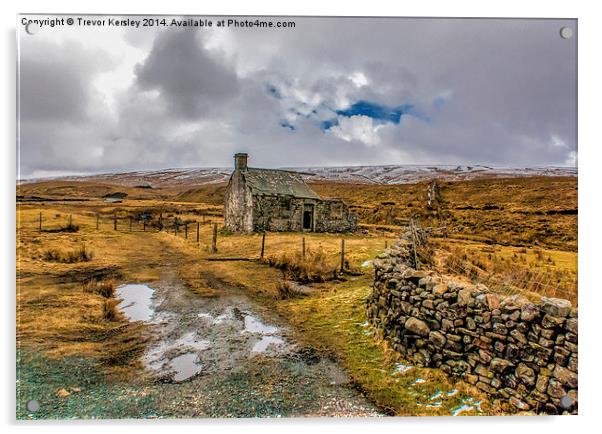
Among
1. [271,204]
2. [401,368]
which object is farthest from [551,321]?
[271,204]

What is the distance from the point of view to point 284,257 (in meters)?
9.05

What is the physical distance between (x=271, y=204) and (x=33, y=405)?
12.4 meters

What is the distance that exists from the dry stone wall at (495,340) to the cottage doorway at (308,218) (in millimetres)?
12893

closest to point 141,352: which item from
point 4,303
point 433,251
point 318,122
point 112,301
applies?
point 112,301

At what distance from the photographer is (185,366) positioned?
13.8 ft

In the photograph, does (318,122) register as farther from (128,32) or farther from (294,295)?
(294,295)

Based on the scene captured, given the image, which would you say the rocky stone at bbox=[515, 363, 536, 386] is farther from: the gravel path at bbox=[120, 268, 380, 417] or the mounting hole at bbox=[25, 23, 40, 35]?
the mounting hole at bbox=[25, 23, 40, 35]

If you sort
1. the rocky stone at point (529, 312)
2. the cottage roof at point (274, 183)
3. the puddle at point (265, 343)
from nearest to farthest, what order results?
1. the rocky stone at point (529, 312)
2. the puddle at point (265, 343)
3. the cottage roof at point (274, 183)

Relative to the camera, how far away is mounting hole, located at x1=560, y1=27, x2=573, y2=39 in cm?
472

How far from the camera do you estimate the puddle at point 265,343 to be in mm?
4551

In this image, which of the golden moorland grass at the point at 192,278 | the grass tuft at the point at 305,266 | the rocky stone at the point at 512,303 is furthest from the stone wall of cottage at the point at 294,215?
the rocky stone at the point at 512,303

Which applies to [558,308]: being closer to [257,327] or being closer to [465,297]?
[465,297]

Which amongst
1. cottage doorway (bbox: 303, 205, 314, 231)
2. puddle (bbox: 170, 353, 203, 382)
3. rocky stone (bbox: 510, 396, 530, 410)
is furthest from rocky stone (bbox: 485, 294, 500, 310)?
cottage doorway (bbox: 303, 205, 314, 231)

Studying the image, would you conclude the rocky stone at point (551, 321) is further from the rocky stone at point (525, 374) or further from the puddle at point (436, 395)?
the puddle at point (436, 395)
